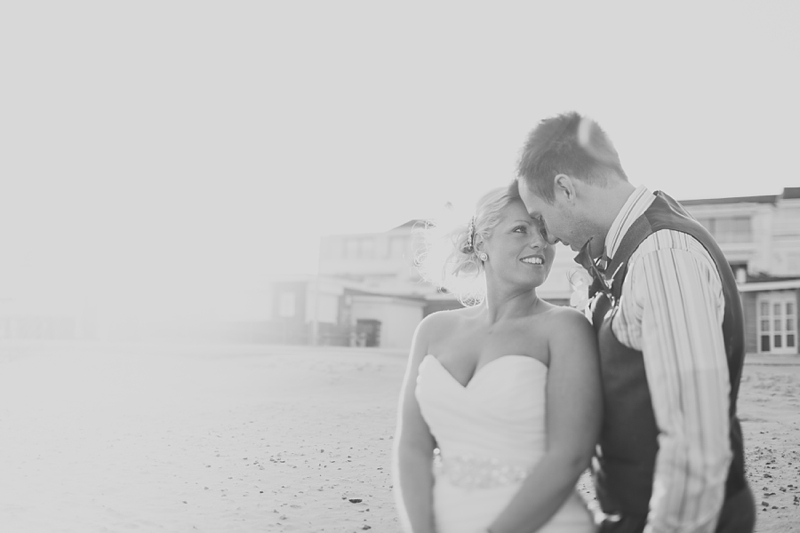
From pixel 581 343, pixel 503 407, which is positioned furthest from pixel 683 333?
pixel 503 407

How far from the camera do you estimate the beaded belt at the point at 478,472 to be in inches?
109

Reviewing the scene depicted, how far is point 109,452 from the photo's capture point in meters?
11.0

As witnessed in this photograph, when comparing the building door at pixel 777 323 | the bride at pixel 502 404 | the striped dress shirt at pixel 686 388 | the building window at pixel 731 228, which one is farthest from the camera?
the building window at pixel 731 228

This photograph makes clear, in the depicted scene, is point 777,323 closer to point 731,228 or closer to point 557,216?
point 731,228

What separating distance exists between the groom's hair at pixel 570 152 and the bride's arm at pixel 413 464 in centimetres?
78

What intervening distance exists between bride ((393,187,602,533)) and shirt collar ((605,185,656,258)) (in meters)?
0.37

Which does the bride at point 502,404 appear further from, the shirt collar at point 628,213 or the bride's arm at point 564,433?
the shirt collar at point 628,213

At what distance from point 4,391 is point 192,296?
2302 centimetres

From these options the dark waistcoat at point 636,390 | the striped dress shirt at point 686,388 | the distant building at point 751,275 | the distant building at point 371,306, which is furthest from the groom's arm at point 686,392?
the distant building at point 371,306

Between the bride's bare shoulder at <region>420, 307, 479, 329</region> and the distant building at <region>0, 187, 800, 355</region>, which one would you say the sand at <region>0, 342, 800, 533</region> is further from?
the distant building at <region>0, 187, 800, 355</region>

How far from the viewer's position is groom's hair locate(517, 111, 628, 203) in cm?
252

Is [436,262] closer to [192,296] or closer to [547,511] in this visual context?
[547,511]

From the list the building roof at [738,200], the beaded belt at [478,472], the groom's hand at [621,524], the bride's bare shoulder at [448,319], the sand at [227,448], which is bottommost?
the sand at [227,448]

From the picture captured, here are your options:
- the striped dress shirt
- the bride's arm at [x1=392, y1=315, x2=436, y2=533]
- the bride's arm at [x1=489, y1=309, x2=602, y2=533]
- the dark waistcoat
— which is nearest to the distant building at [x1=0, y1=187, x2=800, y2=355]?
the bride's arm at [x1=392, y1=315, x2=436, y2=533]
